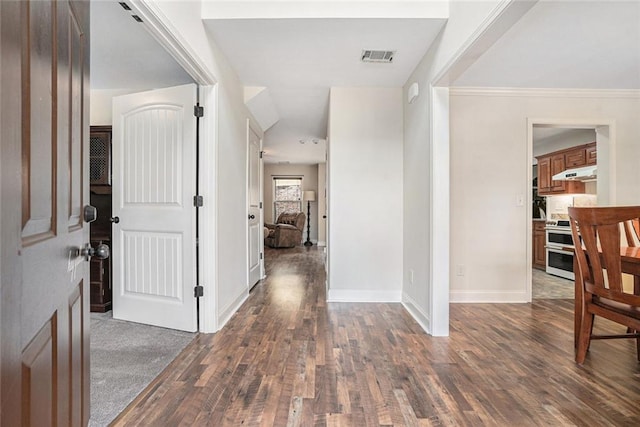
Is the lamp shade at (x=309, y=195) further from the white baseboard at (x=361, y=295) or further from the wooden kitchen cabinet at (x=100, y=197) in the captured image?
the wooden kitchen cabinet at (x=100, y=197)

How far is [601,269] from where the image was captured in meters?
1.92

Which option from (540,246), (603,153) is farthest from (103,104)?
(540,246)

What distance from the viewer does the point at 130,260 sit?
2682 mm

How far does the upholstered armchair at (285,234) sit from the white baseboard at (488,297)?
5.07 meters

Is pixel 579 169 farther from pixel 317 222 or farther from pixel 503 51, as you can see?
pixel 317 222

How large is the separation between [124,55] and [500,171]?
12.4 feet

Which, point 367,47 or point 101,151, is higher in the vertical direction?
point 367,47

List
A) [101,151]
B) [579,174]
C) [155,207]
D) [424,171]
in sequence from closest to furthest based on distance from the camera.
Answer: [155,207], [424,171], [101,151], [579,174]

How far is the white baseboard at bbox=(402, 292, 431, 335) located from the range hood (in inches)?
127

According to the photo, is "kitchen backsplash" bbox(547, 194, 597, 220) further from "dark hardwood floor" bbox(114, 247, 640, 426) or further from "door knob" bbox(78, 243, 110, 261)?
"door knob" bbox(78, 243, 110, 261)

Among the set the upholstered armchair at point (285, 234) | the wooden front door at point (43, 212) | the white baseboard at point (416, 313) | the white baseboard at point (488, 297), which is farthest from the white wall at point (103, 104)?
the upholstered armchair at point (285, 234)

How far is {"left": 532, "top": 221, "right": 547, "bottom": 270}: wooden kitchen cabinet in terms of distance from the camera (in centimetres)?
526

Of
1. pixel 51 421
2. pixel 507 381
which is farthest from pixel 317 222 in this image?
pixel 51 421

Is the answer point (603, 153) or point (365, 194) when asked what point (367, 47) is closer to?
point (365, 194)
